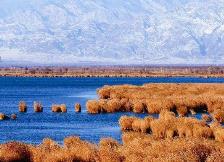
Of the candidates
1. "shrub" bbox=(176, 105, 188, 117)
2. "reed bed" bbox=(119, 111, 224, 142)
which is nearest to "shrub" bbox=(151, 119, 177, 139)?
"reed bed" bbox=(119, 111, 224, 142)

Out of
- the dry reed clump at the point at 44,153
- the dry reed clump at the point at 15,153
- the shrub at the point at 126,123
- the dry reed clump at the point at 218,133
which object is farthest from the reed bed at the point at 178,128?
the dry reed clump at the point at 15,153

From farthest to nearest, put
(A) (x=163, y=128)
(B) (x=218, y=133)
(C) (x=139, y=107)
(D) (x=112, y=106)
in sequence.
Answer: (D) (x=112, y=106) → (C) (x=139, y=107) → (A) (x=163, y=128) → (B) (x=218, y=133)

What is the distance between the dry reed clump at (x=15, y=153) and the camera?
2590cm

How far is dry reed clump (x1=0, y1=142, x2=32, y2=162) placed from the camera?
2590cm

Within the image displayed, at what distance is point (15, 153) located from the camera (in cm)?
2606

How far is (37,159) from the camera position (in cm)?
2538

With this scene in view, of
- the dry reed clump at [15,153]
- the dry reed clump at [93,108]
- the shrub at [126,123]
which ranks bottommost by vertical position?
the dry reed clump at [93,108]

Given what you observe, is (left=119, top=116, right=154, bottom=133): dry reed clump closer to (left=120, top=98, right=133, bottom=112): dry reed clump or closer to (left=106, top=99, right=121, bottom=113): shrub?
(left=106, top=99, right=121, bottom=113): shrub

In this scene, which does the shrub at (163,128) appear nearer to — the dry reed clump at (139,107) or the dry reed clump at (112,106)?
the dry reed clump at (139,107)

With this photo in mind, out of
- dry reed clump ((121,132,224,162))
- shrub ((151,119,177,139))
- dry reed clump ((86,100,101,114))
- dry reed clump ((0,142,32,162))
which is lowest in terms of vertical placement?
dry reed clump ((86,100,101,114))

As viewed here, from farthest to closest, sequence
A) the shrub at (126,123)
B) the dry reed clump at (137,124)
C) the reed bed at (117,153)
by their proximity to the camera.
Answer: the shrub at (126,123), the dry reed clump at (137,124), the reed bed at (117,153)

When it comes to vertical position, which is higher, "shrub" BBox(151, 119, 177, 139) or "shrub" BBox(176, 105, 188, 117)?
Answer: "shrub" BBox(151, 119, 177, 139)

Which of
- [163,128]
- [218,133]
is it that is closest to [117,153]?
[218,133]

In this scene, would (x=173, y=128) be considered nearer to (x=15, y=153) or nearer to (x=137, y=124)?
(x=137, y=124)
